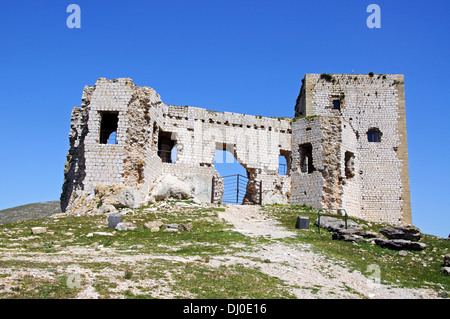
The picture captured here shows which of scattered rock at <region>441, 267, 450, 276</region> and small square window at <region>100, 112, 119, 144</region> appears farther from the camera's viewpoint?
small square window at <region>100, 112, 119, 144</region>

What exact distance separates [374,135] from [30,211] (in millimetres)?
31241

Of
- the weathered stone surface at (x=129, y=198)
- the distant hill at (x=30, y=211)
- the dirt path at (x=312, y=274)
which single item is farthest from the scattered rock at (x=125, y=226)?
the distant hill at (x=30, y=211)

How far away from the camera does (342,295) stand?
824 cm

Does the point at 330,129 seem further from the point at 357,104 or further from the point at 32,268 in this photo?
the point at 32,268

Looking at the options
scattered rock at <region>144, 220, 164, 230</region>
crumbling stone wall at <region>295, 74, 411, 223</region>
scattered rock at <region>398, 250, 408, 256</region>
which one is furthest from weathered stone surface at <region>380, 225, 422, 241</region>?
crumbling stone wall at <region>295, 74, 411, 223</region>

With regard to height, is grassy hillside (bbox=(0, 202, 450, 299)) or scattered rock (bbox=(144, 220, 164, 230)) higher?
scattered rock (bbox=(144, 220, 164, 230))

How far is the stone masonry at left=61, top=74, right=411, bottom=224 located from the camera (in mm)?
20859

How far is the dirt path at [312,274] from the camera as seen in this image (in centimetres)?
849

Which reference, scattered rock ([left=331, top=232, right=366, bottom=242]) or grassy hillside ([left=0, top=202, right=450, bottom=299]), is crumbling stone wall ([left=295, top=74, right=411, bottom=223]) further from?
scattered rock ([left=331, top=232, right=366, bottom=242])

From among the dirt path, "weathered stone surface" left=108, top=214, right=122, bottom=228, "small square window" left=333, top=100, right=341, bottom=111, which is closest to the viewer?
the dirt path

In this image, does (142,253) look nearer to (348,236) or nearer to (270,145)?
(348,236)

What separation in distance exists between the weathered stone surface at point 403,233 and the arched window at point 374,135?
633 inches

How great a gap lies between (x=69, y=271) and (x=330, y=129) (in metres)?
20.2

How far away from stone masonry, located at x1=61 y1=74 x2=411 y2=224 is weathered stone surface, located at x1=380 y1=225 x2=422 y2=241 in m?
9.54
